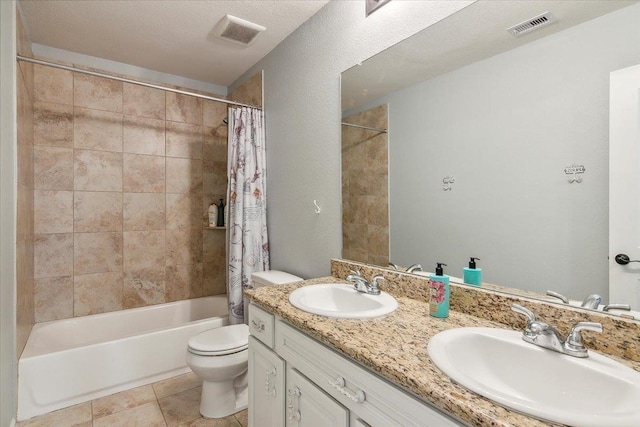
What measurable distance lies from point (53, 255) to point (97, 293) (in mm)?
440

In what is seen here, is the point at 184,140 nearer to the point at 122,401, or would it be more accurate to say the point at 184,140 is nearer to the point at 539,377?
the point at 122,401

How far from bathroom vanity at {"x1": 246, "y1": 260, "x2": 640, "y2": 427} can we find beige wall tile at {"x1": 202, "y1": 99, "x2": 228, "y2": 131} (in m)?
2.24

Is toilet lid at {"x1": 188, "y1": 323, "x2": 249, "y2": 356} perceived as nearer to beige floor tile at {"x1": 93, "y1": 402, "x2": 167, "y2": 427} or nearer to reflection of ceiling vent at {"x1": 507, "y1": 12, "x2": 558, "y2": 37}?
beige floor tile at {"x1": 93, "y1": 402, "x2": 167, "y2": 427}

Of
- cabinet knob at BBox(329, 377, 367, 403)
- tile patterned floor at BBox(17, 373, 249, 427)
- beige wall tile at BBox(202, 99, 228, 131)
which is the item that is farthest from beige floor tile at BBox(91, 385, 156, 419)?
beige wall tile at BBox(202, 99, 228, 131)

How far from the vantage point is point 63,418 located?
6.17ft

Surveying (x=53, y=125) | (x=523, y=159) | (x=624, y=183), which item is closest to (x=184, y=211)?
(x=53, y=125)

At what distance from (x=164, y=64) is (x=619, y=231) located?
3163 mm

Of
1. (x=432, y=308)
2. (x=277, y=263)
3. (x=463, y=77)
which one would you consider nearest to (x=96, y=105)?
(x=277, y=263)

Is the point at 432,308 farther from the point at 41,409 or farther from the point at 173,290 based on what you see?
the point at 173,290

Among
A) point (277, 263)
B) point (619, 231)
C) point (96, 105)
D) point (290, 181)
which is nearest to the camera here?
point (619, 231)

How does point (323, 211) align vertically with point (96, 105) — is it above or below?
below

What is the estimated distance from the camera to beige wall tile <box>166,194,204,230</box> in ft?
9.77

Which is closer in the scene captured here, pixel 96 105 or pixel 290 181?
pixel 290 181

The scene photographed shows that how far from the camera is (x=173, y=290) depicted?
299 centimetres
